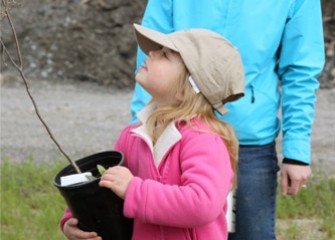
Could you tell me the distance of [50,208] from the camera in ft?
17.3

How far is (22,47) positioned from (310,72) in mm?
7914

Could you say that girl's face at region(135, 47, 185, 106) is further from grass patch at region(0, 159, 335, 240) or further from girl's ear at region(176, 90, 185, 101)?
grass patch at region(0, 159, 335, 240)

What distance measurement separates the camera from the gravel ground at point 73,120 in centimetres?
727

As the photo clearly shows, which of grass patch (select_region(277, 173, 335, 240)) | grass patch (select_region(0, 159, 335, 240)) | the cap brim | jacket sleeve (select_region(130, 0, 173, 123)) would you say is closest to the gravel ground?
grass patch (select_region(0, 159, 335, 240))

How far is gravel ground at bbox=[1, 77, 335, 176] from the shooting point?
7273mm

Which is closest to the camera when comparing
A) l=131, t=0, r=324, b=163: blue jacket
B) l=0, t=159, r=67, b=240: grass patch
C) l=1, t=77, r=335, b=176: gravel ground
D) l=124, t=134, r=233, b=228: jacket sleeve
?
l=124, t=134, r=233, b=228: jacket sleeve

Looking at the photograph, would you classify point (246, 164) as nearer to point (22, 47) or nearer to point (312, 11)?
point (312, 11)

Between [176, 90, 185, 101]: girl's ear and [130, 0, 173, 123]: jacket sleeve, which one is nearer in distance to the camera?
[176, 90, 185, 101]: girl's ear

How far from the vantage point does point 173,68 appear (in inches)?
104

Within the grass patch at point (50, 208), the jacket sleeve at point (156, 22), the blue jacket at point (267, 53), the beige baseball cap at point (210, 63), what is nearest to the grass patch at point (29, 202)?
the grass patch at point (50, 208)

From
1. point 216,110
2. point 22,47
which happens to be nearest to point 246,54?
point 216,110

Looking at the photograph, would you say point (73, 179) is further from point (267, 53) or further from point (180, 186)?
point (267, 53)

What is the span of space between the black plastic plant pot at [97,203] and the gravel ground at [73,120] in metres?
4.02

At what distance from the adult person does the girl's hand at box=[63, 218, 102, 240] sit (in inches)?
22.2
